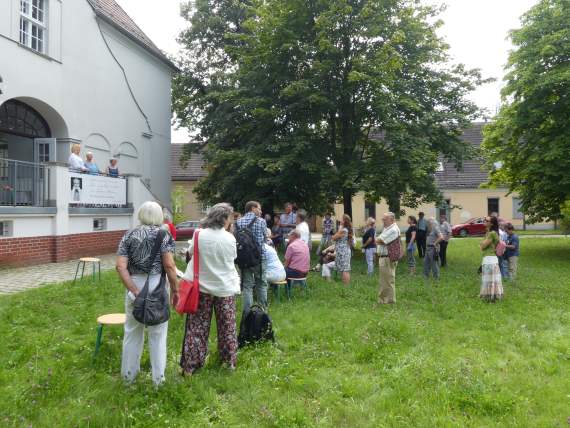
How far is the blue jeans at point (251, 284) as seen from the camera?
23.4 ft

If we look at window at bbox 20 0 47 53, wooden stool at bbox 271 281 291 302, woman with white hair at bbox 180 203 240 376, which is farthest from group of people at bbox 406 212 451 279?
window at bbox 20 0 47 53

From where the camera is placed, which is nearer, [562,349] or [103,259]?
[562,349]

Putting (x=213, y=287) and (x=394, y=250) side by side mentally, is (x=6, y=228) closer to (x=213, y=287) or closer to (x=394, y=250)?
(x=213, y=287)

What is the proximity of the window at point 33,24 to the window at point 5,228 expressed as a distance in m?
5.40

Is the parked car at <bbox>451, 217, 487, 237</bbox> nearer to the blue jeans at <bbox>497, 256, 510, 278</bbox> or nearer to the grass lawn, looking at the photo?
the blue jeans at <bbox>497, 256, 510, 278</bbox>

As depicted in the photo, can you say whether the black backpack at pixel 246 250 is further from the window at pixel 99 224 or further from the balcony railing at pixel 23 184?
the window at pixel 99 224

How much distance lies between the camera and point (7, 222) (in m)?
11.1

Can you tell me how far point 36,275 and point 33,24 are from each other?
7707 millimetres

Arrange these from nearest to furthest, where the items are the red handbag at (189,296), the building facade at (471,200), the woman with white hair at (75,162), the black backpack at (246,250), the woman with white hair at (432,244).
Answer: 1. the red handbag at (189,296)
2. the black backpack at (246,250)
3. the woman with white hair at (432,244)
4. the woman with white hair at (75,162)
5. the building facade at (471,200)

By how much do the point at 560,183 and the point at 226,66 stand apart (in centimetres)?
1607

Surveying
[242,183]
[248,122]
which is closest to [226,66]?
[248,122]

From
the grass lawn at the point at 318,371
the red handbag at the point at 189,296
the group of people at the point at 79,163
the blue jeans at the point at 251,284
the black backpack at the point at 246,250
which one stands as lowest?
the grass lawn at the point at 318,371

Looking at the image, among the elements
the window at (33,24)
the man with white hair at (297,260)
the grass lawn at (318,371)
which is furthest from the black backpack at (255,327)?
the window at (33,24)

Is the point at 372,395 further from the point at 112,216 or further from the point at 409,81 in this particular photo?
the point at 409,81
